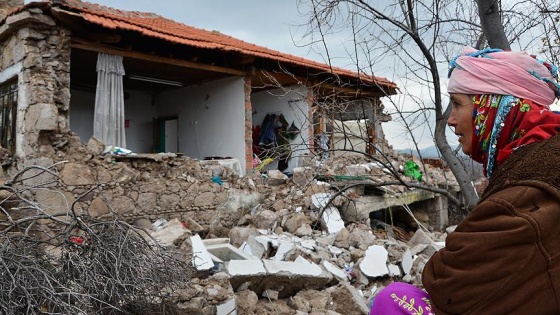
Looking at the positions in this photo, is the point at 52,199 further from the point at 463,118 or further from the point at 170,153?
the point at 463,118

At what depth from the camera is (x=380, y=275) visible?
5172 millimetres

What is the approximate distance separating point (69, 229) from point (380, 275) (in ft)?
11.8

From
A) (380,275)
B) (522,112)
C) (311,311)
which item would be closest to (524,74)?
(522,112)

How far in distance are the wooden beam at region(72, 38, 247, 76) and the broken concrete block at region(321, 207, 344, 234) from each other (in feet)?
12.7

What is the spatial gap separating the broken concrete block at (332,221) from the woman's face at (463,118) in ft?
16.7

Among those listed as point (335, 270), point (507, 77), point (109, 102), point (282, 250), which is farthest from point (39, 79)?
point (507, 77)

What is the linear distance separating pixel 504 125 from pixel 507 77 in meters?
0.22

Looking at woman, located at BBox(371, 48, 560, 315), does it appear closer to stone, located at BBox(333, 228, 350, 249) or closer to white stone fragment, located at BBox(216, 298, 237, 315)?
white stone fragment, located at BBox(216, 298, 237, 315)

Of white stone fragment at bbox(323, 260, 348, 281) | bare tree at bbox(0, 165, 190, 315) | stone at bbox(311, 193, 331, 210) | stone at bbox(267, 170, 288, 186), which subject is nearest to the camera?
bare tree at bbox(0, 165, 190, 315)

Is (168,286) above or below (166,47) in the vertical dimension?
below

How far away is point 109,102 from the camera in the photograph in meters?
7.79

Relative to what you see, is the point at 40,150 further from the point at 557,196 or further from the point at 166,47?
the point at 557,196

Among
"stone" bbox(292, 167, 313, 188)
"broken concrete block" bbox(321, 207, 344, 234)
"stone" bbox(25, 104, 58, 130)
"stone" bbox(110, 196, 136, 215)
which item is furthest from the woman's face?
"stone" bbox(25, 104, 58, 130)

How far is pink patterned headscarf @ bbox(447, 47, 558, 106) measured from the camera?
165 centimetres
